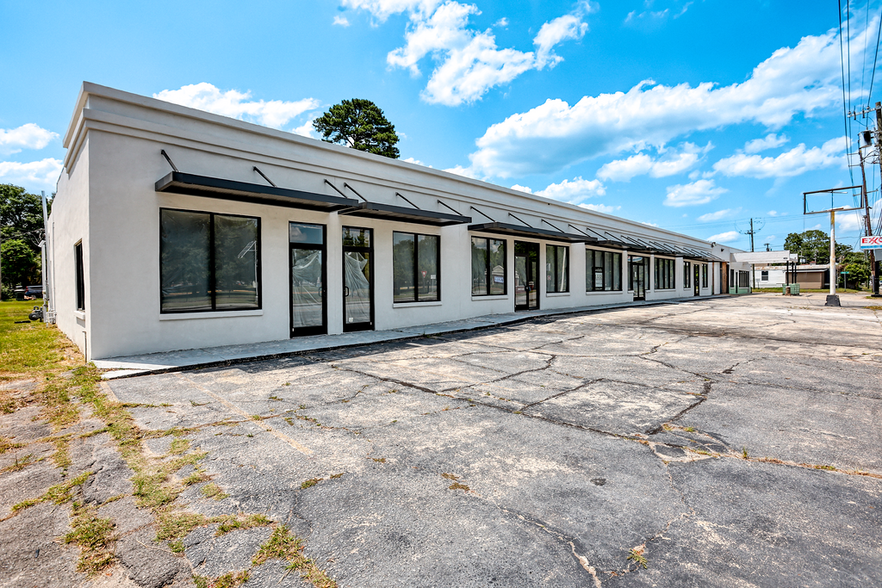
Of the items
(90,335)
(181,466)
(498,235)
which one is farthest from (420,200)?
(181,466)

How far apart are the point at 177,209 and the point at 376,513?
8303 mm

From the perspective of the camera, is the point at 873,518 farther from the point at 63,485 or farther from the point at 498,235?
the point at 498,235

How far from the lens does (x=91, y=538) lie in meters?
2.54

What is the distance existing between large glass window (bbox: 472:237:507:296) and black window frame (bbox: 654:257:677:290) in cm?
1639

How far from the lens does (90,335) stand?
7.78 meters

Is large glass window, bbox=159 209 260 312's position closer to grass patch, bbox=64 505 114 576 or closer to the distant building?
grass patch, bbox=64 505 114 576

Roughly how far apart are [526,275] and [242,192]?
11.7m

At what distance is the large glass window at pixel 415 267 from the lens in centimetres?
1279

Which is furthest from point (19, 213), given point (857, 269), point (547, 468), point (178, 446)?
point (857, 269)

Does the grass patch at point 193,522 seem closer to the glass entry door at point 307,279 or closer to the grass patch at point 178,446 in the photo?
the grass patch at point 178,446

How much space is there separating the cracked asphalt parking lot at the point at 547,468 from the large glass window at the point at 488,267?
8106mm

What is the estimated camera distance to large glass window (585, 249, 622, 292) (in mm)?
21470

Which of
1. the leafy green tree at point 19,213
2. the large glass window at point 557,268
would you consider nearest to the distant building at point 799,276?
the large glass window at point 557,268

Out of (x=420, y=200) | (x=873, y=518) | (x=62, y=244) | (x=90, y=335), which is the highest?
(x=420, y=200)
